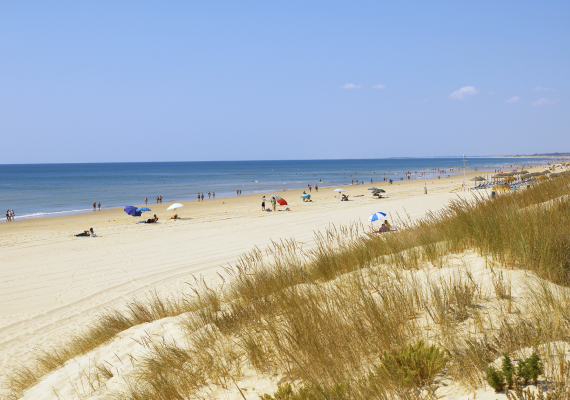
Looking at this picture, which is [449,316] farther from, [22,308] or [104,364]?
[22,308]

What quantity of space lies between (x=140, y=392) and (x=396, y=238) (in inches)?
168

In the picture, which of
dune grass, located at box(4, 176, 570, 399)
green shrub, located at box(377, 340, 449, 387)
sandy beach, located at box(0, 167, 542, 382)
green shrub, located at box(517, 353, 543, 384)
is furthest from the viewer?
sandy beach, located at box(0, 167, 542, 382)

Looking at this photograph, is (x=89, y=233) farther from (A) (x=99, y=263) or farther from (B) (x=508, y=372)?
(B) (x=508, y=372)

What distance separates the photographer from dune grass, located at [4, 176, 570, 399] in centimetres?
250

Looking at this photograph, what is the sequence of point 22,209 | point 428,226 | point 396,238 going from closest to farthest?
point 396,238
point 428,226
point 22,209

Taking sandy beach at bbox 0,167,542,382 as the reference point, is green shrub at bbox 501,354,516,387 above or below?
above

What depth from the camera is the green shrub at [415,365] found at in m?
2.38

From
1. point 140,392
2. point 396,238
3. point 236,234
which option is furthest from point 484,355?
point 236,234

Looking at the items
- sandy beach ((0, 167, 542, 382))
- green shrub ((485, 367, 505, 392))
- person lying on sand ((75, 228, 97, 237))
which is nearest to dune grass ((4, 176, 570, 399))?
green shrub ((485, 367, 505, 392))

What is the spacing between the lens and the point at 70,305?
926 cm

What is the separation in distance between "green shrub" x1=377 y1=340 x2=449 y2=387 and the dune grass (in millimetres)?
31

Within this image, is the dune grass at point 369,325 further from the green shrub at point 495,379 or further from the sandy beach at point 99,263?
the sandy beach at point 99,263

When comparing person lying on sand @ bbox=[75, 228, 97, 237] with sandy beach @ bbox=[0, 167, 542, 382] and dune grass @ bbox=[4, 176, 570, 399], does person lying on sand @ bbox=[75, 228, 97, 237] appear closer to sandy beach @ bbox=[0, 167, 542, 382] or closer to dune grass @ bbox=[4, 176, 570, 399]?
sandy beach @ bbox=[0, 167, 542, 382]

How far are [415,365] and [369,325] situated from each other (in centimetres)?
65
